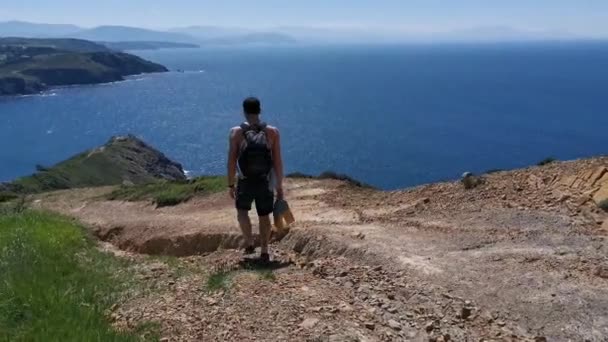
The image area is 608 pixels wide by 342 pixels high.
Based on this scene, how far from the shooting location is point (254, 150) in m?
8.11

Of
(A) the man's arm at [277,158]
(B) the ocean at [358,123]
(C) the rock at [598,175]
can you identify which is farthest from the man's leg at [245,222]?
(B) the ocean at [358,123]

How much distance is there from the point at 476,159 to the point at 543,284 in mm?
84764

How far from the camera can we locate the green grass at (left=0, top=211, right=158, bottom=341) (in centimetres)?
603

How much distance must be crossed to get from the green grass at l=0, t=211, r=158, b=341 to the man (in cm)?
191

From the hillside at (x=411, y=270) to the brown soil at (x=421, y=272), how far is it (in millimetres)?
21

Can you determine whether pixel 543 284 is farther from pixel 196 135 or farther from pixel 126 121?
pixel 126 121

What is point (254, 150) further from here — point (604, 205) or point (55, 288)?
point (604, 205)

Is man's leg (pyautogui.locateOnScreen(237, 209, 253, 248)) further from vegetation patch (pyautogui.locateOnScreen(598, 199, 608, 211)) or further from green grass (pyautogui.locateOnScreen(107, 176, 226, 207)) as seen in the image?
green grass (pyautogui.locateOnScreen(107, 176, 226, 207))

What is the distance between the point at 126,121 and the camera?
136 metres

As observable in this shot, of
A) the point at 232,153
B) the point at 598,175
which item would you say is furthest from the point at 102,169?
the point at 232,153

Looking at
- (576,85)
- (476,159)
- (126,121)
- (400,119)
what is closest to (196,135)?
(126,121)

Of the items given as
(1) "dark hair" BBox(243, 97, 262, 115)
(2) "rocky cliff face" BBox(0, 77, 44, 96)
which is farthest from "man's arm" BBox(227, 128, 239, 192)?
(2) "rocky cliff face" BBox(0, 77, 44, 96)

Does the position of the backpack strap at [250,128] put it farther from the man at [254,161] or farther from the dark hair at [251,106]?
the dark hair at [251,106]

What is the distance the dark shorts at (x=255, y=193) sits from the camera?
841cm
